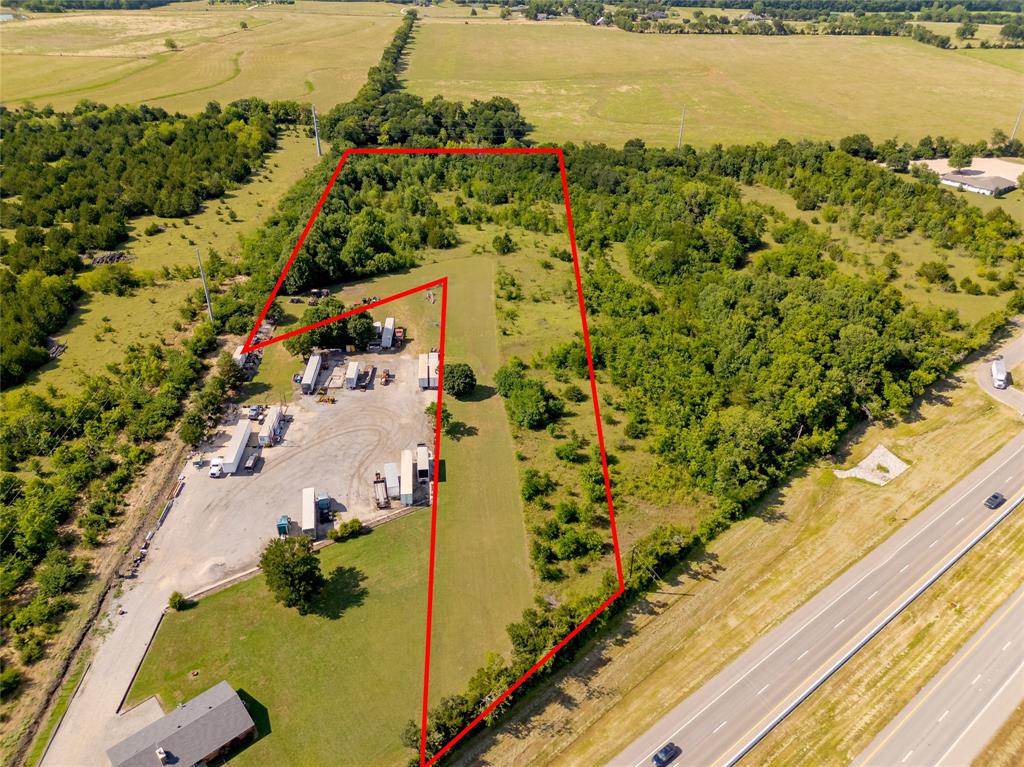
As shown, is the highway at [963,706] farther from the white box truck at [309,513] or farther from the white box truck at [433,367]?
the white box truck at [433,367]

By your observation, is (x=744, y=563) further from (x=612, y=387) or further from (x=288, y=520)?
(x=288, y=520)

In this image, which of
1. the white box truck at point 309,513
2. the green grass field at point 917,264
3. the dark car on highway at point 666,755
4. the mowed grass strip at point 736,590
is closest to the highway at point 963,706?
the mowed grass strip at point 736,590

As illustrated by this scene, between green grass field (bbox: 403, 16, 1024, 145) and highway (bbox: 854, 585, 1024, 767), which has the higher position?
green grass field (bbox: 403, 16, 1024, 145)

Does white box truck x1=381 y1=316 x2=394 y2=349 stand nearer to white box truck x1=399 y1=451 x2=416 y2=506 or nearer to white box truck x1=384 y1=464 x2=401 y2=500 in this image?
white box truck x1=399 y1=451 x2=416 y2=506

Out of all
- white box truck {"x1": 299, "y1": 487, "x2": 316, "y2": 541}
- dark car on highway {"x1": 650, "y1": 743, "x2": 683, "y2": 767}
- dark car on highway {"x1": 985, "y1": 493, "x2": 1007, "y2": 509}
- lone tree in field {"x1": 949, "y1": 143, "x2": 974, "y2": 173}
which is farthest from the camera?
lone tree in field {"x1": 949, "y1": 143, "x2": 974, "y2": 173}

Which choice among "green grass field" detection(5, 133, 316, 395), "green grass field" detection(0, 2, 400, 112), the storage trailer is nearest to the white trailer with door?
the storage trailer

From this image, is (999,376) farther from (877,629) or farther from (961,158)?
(961,158)
